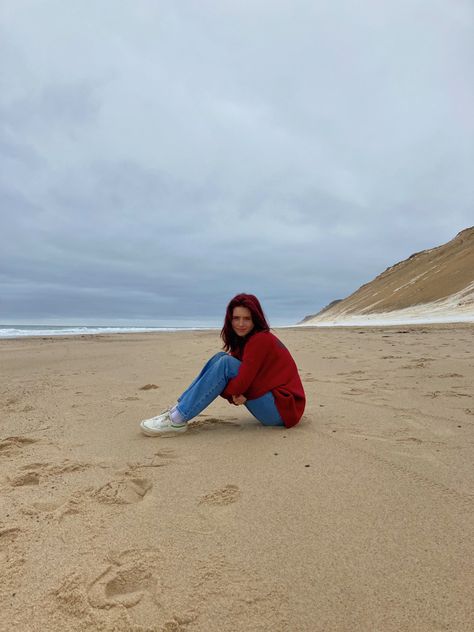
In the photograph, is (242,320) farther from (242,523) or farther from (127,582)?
(127,582)

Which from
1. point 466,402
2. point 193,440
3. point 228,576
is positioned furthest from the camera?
point 466,402

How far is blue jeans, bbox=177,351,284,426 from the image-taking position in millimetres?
3160

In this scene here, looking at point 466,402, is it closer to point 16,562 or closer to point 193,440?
point 193,440

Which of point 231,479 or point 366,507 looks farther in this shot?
point 231,479

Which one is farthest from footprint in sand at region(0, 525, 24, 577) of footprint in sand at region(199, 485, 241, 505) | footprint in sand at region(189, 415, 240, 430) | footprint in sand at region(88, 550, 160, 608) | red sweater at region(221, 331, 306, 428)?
footprint in sand at region(189, 415, 240, 430)

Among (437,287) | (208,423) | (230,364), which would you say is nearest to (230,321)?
(230,364)

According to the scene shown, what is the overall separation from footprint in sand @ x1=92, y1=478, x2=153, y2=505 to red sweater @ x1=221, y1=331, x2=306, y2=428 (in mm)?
983

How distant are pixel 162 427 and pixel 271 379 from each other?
90cm

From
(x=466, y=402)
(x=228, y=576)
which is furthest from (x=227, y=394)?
(x=466, y=402)

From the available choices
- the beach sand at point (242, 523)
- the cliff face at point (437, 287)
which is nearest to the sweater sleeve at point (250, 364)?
the beach sand at point (242, 523)

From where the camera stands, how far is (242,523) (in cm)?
186

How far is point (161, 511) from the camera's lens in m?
1.99

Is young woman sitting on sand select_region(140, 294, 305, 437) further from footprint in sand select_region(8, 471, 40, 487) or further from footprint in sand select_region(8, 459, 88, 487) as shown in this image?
footprint in sand select_region(8, 471, 40, 487)

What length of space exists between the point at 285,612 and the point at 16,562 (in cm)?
102
